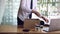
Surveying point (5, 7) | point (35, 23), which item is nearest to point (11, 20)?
point (5, 7)

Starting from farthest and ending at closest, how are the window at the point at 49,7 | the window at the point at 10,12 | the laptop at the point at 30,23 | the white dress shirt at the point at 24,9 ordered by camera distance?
1. the window at the point at 49,7
2. the window at the point at 10,12
3. the white dress shirt at the point at 24,9
4. the laptop at the point at 30,23

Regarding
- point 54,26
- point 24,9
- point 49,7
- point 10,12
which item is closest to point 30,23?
point 24,9

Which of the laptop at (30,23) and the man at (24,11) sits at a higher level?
the man at (24,11)

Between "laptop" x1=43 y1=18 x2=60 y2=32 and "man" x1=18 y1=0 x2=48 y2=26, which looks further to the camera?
"man" x1=18 y1=0 x2=48 y2=26

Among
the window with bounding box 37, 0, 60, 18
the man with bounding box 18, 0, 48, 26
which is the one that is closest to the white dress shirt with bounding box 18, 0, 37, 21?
Answer: the man with bounding box 18, 0, 48, 26

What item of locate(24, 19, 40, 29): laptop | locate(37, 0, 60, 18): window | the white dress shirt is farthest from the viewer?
A: locate(37, 0, 60, 18): window

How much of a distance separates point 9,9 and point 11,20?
0.30 meters

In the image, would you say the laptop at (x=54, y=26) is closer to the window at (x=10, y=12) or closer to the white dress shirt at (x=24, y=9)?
the white dress shirt at (x=24, y=9)

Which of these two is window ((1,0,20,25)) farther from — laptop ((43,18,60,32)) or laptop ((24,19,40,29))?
laptop ((43,18,60,32))

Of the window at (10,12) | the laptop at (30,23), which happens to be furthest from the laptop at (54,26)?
the window at (10,12)

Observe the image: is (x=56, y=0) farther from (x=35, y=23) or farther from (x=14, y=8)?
(x=35, y=23)

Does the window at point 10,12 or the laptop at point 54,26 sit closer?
the laptop at point 54,26

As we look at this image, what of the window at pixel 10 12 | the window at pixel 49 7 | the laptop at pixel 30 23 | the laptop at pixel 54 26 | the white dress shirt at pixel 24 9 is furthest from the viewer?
the window at pixel 49 7

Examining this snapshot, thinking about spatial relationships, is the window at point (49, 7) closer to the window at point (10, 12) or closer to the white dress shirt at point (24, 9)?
the window at point (10, 12)
